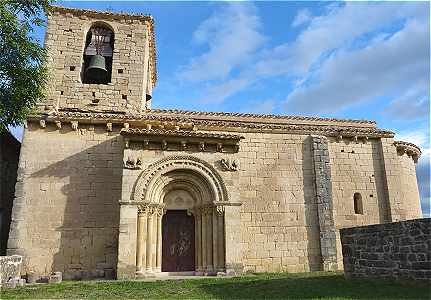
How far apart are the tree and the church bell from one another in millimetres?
3513

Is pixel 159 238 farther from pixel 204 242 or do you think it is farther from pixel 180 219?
pixel 204 242

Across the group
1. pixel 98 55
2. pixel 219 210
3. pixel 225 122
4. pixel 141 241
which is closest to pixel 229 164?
pixel 219 210

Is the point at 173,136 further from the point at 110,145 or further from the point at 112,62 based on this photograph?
the point at 112,62

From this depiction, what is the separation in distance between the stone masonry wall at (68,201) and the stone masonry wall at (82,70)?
174 cm

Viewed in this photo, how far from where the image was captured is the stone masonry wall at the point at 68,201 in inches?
460

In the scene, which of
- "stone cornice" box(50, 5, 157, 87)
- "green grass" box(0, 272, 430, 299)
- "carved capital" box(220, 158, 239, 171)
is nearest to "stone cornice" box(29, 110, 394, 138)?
"carved capital" box(220, 158, 239, 171)

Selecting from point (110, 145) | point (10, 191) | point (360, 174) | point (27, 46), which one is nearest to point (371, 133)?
point (360, 174)

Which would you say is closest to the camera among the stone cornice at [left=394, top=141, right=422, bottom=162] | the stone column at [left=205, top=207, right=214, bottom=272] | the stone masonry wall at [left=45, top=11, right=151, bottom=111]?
the stone column at [left=205, top=207, right=214, bottom=272]

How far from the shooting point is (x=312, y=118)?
55.0 ft

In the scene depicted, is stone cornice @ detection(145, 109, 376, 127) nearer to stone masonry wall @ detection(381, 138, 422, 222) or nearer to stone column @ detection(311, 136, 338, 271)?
stone column @ detection(311, 136, 338, 271)

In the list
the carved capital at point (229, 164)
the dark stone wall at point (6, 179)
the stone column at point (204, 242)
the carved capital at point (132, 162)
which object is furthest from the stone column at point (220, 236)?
the dark stone wall at point (6, 179)

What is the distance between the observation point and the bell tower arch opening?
1121 centimetres

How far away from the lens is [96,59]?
14.5 meters

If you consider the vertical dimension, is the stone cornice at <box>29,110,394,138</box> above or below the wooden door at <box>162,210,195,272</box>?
above
